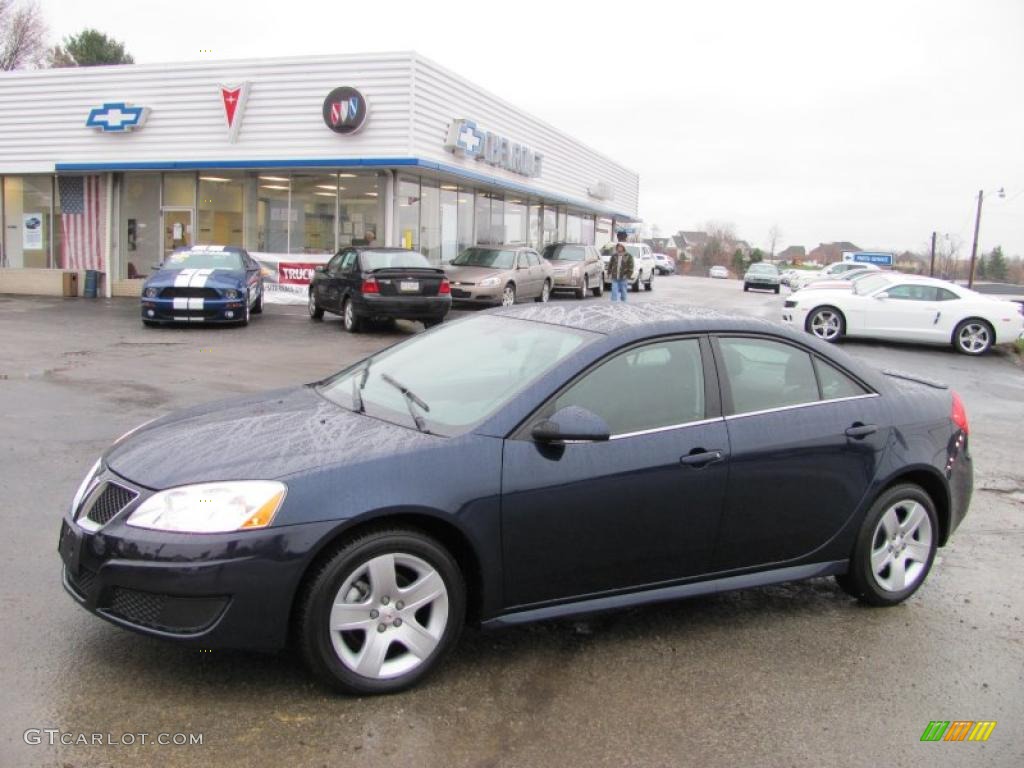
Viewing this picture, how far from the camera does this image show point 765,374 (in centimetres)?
418

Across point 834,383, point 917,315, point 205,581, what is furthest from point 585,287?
point 205,581

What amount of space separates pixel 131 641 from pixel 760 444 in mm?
2861

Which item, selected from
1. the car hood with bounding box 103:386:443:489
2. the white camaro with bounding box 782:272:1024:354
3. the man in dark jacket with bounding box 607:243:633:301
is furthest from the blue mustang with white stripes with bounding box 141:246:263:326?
the car hood with bounding box 103:386:443:489

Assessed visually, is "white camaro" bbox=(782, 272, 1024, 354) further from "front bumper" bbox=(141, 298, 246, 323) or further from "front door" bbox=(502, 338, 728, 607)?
"front door" bbox=(502, 338, 728, 607)

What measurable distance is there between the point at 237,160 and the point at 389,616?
20.6 meters

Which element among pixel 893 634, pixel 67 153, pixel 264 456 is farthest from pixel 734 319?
pixel 67 153

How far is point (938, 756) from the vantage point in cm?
313

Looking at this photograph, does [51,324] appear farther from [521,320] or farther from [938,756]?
[938,756]

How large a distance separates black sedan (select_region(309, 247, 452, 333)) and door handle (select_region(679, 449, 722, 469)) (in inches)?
481

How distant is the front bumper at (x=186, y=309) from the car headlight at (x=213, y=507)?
44.1ft

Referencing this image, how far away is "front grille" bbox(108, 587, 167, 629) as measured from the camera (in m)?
3.11

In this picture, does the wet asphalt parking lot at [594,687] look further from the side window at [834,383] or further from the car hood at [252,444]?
the side window at [834,383]

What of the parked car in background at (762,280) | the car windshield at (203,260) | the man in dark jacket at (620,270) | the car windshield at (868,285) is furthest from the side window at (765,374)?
the parked car in background at (762,280)

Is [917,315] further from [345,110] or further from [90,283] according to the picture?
[90,283]
